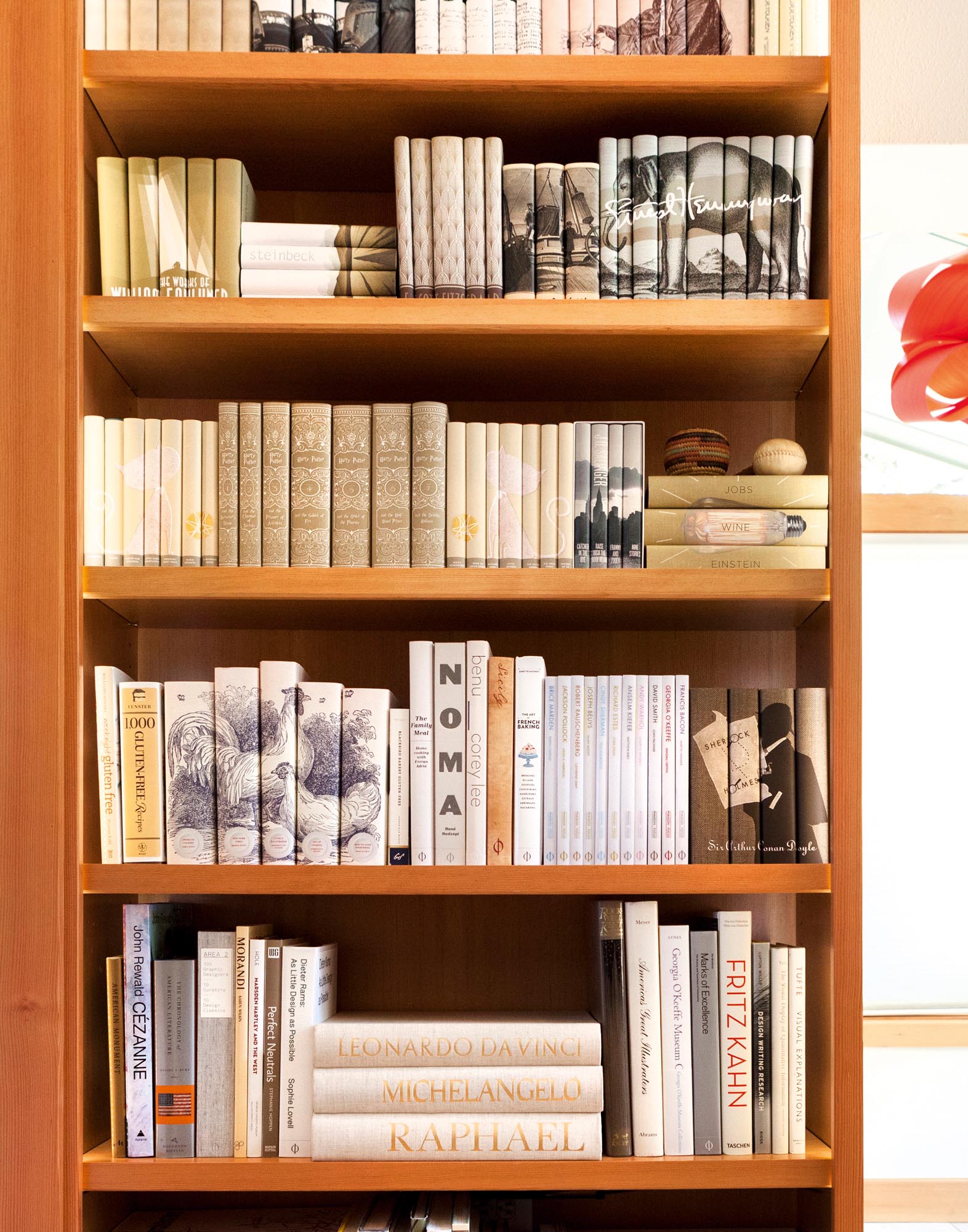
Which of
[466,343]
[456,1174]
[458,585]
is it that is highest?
[466,343]

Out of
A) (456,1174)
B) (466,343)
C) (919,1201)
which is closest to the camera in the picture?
(456,1174)

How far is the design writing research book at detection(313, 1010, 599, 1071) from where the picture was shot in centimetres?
134

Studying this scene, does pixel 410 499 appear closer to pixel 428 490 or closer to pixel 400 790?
pixel 428 490

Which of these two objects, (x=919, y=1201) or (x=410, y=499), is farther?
(x=919, y=1201)

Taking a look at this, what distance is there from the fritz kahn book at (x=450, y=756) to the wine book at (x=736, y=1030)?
33cm

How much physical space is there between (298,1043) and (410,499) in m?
0.65

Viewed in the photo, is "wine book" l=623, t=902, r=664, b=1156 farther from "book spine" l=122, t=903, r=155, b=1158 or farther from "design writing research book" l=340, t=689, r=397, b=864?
"book spine" l=122, t=903, r=155, b=1158

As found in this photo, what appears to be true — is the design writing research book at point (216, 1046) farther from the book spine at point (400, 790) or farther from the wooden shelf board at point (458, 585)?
the wooden shelf board at point (458, 585)

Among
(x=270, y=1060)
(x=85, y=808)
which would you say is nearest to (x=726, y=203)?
(x=85, y=808)

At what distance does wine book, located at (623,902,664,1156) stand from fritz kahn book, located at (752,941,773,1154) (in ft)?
0.37

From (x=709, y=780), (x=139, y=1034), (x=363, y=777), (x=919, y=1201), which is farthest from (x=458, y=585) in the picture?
(x=919, y=1201)

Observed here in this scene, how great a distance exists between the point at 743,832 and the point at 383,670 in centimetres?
55

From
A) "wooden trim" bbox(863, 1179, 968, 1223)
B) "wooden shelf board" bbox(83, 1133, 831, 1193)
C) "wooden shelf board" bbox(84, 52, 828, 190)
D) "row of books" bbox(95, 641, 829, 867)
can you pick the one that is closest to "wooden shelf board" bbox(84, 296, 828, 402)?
"wooden shelf board" bbox(84, 52, 828, 190)

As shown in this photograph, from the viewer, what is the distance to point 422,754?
1366 mm
